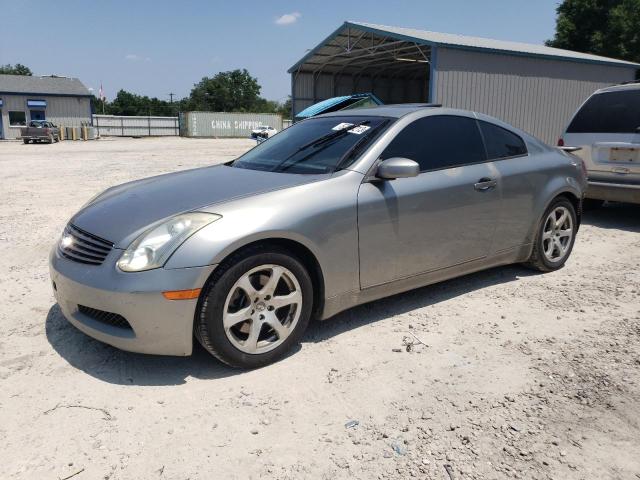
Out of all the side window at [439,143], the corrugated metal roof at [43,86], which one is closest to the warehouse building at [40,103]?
the corrugated metal roof at [43,86]

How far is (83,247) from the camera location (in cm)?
317

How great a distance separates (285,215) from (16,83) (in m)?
51.2

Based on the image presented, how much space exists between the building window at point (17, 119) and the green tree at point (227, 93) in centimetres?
4615

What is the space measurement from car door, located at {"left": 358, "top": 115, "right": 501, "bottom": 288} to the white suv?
3.62m

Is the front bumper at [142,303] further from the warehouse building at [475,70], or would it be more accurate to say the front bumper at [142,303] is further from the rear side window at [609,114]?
the warehouse building at [475,70]

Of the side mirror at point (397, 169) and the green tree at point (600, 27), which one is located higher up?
the green tree at point (600, 27)

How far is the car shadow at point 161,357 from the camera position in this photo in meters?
3.08

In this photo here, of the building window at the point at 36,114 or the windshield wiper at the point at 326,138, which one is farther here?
the building window at the point at 36,114

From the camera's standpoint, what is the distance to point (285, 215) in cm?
313

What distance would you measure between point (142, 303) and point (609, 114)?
6.95 meters

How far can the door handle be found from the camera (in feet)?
13.6

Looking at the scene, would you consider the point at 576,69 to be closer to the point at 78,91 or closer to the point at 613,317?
the point at 613,317

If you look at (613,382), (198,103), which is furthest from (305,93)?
(198,103)

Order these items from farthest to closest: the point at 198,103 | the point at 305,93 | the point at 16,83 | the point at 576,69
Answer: the point at 198,103, the point at 16,83, the point at 305,93, the point at 576,69
